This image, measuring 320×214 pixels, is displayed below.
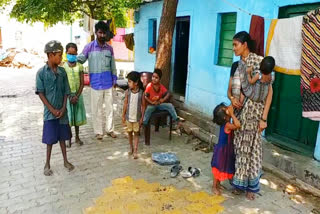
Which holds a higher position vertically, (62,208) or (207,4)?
(207,4)

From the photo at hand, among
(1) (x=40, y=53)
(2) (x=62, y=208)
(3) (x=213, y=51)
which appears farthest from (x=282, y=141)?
(1) (x=40, y=53)

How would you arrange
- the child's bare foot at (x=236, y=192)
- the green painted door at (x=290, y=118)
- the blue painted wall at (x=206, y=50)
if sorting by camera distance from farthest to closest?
the blue painted wall at (x=206, y=50) < the green painted door at (x=290, y=118) < the child's bare foot at (x=236, y=192)

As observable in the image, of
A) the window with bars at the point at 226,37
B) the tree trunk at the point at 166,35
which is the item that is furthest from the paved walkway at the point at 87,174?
the window with bars at the point at 226,37

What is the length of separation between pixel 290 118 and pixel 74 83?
3.75 m

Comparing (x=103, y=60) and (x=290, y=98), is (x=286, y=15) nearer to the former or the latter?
(x=290, y=98)

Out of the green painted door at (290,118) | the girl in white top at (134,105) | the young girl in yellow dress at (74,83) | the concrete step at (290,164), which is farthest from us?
the young girl in yellow dress at (74,83)

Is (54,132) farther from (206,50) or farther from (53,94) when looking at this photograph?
(206,50)

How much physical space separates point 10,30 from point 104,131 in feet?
73.4

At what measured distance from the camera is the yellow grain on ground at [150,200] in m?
3.34

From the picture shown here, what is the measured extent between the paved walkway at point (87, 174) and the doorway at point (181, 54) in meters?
2.54

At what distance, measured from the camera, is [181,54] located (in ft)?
27.2

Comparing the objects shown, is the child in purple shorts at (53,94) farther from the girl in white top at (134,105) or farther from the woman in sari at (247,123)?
the woman in sari at (247,123)

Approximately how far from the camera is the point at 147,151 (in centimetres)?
515

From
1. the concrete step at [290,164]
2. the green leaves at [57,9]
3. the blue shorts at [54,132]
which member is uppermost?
the green leaves at [57,9]
